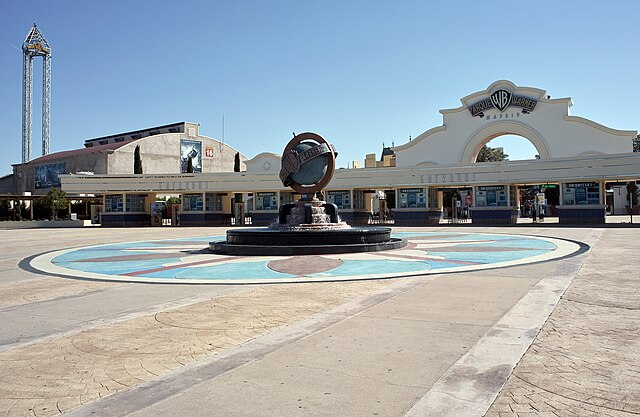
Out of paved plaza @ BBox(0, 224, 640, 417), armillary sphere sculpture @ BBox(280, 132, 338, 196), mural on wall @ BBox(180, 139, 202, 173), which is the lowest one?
paved plaza @ BBox(0, 224, 640, 417)

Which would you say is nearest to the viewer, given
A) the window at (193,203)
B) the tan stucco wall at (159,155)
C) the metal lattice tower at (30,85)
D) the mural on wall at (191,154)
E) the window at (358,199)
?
the window at (358,199)

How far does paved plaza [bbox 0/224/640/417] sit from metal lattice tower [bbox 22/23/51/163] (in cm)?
9848

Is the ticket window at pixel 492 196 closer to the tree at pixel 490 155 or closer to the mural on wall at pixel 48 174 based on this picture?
the tree at pixel 490 155

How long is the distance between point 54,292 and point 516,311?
8634 millimetres

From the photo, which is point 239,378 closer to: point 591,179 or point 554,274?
point 554,274

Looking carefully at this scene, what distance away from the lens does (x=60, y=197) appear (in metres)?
56.8

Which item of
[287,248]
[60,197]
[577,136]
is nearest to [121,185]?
[60,197]

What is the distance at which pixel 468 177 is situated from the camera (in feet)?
134

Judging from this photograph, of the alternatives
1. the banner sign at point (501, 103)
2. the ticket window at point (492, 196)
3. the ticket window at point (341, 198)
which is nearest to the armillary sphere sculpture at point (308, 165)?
the ticket window at point (492, 196)

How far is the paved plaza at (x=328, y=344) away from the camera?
441 centimetres

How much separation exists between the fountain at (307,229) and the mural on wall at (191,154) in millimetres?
57760

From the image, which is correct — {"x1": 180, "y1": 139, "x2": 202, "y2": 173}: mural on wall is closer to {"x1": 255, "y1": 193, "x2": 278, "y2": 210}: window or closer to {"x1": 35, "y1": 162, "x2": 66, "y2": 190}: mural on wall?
{"x1": 35, "y1": 162, "x2": 66, "y2": 190}: mural on wall

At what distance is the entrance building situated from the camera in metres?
37.5

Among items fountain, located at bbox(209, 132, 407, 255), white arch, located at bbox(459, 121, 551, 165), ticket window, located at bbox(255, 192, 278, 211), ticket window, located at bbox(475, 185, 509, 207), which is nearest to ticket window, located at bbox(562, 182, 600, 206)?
ticket window, located at bbox(475, 185, 509, 207)
